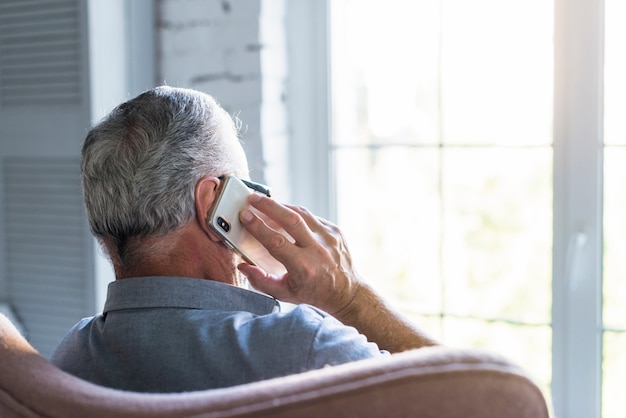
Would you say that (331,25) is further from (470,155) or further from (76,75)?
(76,75)

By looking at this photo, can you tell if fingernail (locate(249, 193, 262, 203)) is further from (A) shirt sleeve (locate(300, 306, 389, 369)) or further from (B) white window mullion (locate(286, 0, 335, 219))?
(B) white window mullion (locate(286, 0, 335, 219))

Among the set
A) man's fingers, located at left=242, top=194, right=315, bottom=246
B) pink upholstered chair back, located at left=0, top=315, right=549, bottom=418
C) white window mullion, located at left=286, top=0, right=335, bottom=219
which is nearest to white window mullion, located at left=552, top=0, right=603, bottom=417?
white window mullion, located at left=286, top=0, right=335, bottom=219

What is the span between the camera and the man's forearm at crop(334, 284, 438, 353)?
1.26m

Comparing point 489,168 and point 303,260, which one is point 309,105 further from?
point 303,260

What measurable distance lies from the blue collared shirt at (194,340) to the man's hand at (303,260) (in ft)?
0.26

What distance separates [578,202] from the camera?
178 centimetres

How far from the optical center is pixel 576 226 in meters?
1.79

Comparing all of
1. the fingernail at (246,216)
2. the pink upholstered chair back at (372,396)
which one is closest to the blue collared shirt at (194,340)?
the fingernail at (246,216)

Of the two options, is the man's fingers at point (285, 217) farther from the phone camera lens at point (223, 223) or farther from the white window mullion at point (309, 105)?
the white window mullion at point (309, 105)

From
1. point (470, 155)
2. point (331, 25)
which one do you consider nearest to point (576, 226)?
point (470, 155)

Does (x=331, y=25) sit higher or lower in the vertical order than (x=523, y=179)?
higher
